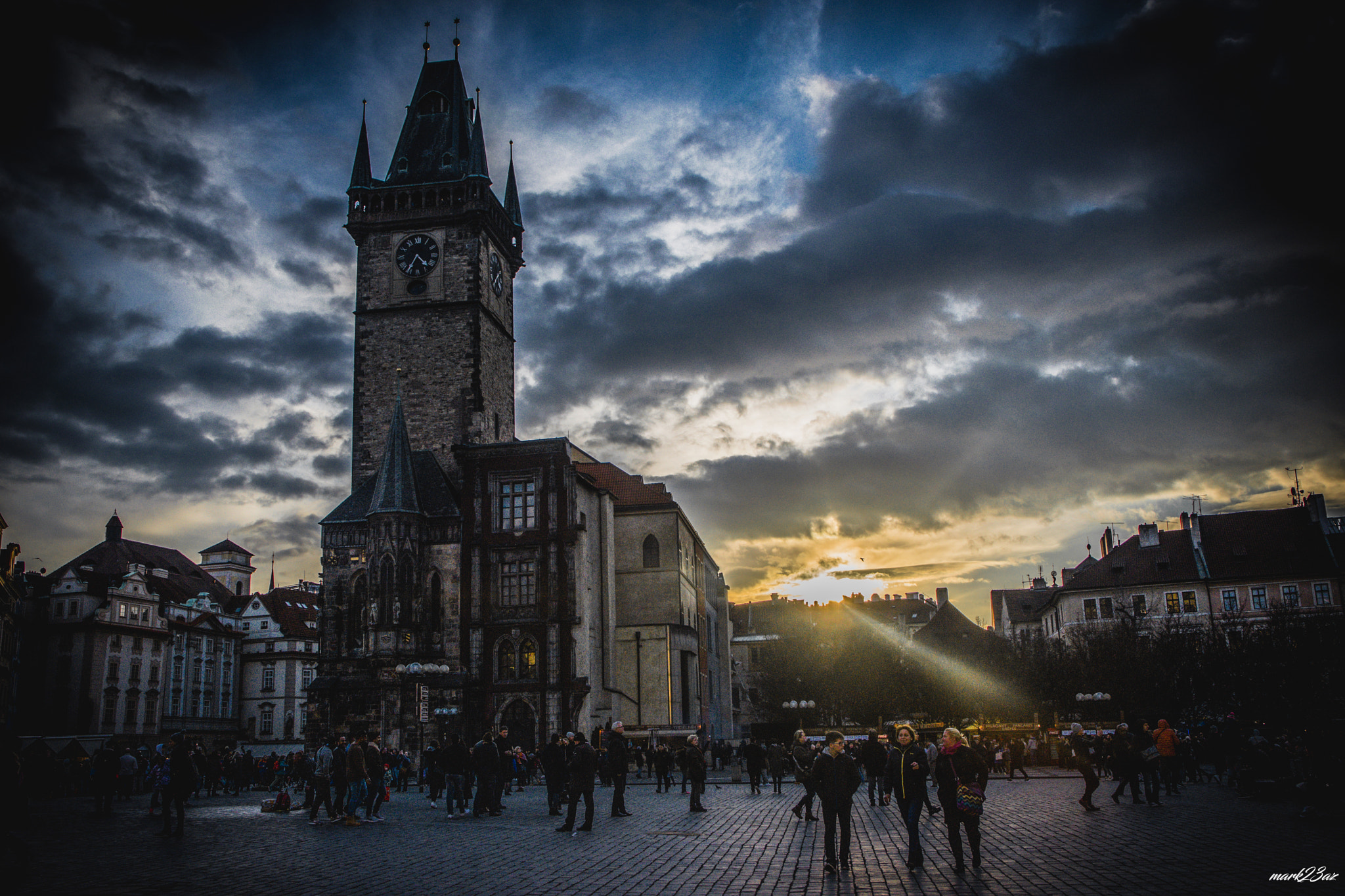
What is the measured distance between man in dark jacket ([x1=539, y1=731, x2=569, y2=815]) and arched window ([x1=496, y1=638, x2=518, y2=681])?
84.2ft

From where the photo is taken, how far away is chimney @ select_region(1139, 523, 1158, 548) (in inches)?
3194

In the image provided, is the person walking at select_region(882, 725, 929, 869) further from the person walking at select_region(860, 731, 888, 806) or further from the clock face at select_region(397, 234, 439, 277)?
the clock face at select_region(397, 234, 439, 277)

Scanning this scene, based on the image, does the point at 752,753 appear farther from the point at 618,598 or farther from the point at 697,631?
the point at 697,631

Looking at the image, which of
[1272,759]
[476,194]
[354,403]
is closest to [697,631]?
[354,403]

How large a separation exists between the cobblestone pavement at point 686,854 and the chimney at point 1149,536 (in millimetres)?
62002

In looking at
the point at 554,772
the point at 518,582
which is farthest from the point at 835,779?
the point at 518,582

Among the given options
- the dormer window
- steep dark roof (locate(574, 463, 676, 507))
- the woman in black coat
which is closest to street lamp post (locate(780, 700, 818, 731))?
steep dark roof (locate(574, 463, 676, 507))

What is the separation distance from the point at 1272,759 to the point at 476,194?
46.8 metres

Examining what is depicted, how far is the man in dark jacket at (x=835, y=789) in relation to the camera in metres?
13.3

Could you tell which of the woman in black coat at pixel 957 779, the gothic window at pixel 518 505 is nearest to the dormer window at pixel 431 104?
the gothic window at pixel 518 505

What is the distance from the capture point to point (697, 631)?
65.1 m

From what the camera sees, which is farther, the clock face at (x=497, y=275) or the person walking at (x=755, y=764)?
the clock face at (x=497, y=275)

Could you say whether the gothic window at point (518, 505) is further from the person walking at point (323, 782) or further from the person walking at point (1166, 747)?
the person walking at point (1166, 747)

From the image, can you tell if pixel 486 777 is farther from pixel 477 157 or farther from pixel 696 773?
pixel 477 157
